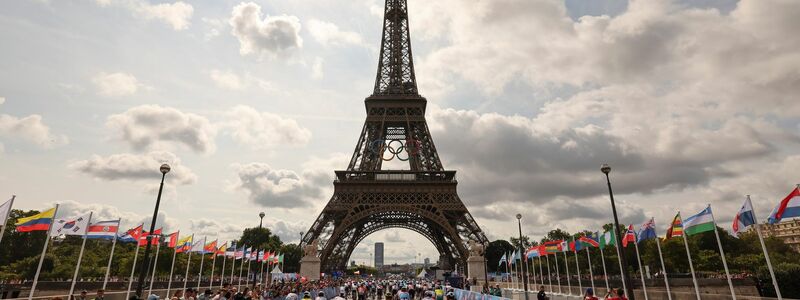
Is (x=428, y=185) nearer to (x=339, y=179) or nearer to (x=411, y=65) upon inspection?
(x=339, y=179)

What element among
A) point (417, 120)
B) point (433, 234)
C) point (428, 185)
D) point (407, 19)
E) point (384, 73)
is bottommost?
point (433, 234)

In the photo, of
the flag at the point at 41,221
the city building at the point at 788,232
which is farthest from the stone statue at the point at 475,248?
the city building at the point at 788,232

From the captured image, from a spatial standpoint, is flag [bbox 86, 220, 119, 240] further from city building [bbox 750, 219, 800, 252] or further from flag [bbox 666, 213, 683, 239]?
city building [bbox 750, 219, 800, 252]

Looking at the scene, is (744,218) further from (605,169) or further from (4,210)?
(4,210)

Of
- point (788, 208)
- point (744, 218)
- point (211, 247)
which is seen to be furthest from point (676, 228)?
point (211, 247)

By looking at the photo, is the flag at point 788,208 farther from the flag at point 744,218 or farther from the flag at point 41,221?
the flag at point 41,221

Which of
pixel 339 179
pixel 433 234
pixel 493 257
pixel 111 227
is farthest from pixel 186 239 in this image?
pixel 493 257

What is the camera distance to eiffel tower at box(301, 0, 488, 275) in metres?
54.4

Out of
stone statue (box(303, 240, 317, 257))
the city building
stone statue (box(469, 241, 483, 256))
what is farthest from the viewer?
the city building

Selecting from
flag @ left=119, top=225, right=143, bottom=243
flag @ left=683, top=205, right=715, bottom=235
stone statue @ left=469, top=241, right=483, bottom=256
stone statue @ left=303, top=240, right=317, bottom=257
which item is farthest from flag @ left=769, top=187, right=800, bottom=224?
stone statue @ left=303, top=240, right=317, bottom=257

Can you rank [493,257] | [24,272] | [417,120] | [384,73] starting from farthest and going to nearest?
[493,257], [384,73], [417,120], [24,272]

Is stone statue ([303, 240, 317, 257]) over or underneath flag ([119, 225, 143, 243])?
over

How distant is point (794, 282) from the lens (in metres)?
30.6

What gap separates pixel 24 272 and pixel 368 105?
48.8 metres
